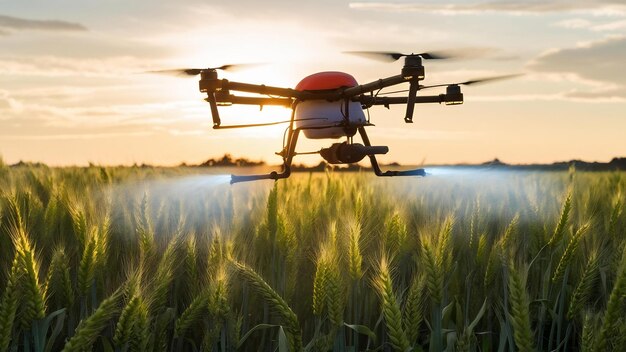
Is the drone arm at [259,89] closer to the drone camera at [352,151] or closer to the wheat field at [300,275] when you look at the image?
the drone camera at [352,151]

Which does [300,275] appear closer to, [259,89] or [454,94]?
[259,89]

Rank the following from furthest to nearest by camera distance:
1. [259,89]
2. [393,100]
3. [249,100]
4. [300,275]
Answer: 1. [393,100]
2. [249,100]
3. [259,89]
4. [300,275]

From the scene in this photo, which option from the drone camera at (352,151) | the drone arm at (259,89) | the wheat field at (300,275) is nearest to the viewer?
the wheat field at (300,275)

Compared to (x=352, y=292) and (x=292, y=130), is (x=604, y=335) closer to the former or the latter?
(x=352, y=292)

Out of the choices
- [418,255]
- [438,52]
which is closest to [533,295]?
[418,255]

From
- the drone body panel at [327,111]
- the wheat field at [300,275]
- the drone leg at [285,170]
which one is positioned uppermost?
the drone body panel at [327,111]

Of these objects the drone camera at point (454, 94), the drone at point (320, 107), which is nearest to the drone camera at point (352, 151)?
the drone at point (320, 107)

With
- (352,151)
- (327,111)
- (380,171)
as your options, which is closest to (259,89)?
(327,111)
